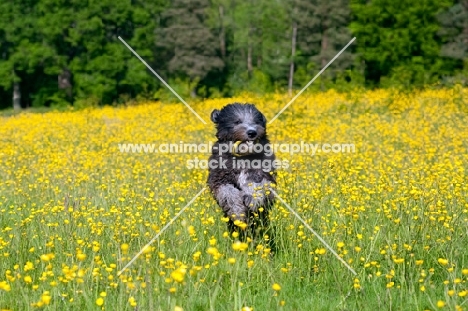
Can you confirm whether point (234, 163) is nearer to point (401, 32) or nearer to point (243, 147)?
point (243, 147)

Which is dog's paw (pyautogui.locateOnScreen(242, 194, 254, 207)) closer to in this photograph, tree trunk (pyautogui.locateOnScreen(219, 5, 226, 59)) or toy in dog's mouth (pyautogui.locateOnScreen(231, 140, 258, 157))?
toy in dog's mouth (pyautogui.locateOnScreen(231, 140, 258, 157))

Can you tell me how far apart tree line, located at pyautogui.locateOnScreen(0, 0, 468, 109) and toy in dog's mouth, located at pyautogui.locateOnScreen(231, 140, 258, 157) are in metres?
15.6

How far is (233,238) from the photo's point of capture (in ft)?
16.0

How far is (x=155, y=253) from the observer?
157 inches

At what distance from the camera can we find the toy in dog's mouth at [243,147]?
4.88 metres

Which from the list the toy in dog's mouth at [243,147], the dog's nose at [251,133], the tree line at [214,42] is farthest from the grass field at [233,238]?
the tree line at [214,42]

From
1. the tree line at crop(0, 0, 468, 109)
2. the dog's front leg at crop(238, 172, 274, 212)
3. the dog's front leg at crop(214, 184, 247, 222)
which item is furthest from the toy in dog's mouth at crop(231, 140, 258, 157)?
the tree line at crop(0, 0, 468, 109)

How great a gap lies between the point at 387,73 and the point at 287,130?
1412 centimetres

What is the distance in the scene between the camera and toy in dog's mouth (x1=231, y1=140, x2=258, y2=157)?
4883 millimetres

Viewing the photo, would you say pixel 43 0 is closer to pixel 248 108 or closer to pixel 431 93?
pixel 431 93

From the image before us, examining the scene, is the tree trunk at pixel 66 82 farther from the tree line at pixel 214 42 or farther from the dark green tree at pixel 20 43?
the dark green tree at pixel 20 43

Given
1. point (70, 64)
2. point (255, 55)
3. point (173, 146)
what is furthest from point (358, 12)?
point (173, 146)

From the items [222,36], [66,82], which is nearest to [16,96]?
[66,82]

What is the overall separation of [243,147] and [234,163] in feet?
0.56
